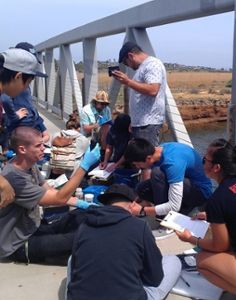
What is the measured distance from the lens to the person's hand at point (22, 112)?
4883 mm

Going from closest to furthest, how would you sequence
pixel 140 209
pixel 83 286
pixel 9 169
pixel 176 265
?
1. pixel 83 286
2. pixel 176 265
3. pixel 9 169
4. pixel 140 209

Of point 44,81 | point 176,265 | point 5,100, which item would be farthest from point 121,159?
point 44,81

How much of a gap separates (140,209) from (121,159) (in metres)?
1.55

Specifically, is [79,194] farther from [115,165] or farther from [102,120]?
[102,120]

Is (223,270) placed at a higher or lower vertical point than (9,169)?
lower

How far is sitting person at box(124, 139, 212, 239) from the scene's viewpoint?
3.50m

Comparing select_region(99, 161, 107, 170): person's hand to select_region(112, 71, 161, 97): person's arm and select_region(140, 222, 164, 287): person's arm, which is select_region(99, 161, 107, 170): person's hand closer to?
select_region(112, 71, 161, 97): person's arm

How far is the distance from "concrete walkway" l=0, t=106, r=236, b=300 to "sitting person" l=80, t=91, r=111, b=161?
2.43 meters

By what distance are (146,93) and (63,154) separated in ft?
4.49

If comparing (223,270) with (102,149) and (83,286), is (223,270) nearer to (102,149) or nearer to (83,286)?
(83,286)

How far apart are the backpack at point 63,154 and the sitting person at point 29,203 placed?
59.7 inches

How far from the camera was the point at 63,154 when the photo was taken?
Result: 4930mm

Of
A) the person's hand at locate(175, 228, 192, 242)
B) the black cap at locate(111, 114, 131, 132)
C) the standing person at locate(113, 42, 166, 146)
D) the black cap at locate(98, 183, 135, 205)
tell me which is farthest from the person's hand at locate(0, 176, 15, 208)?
the black cap at locate(111, 114, 131, 132)

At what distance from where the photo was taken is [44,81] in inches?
577
